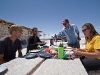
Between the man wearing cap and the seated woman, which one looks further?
the man wearing cap

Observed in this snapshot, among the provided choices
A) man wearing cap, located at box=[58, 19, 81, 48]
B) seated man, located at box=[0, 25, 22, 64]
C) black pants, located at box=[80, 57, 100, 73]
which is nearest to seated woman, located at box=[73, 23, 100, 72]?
black pants, located at box=[80, 57, 100, 73]

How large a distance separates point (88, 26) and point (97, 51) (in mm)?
623

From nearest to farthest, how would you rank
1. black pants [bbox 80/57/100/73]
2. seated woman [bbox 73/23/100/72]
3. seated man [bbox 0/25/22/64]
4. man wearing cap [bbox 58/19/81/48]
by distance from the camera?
seated woman [bbox 73/23/100/72], black pants [bbox 80/57/100/73], seated man [bbox 0/25/22/64], man wearing cap [bbox 58/19/81/48]

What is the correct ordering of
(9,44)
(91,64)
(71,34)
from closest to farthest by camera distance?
(91,64)
(9,44)
(71,34)

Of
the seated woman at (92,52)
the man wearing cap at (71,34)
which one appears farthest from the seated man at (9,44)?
the man wearing cap at (71,34)

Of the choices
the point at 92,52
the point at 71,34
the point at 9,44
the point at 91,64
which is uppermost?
the point at 71,34

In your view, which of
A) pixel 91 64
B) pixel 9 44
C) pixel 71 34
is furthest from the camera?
pixel 71 34

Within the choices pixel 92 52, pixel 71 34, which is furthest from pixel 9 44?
pixel 71 34

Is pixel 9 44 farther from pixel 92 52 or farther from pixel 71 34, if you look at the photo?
pixel 71 34

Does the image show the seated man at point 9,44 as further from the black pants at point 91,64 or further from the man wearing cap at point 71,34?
the man wearing cap at point 71,34

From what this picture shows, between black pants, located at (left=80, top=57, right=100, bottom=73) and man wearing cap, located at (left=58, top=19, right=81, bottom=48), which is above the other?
man wearing cap, located at (left=58, top=19, right=81, bottom=48)

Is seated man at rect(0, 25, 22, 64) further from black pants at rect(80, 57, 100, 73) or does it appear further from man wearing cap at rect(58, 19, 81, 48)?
man wearing cap at rect(58, 19, 81, 48)

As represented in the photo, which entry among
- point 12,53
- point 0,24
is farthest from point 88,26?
point 0,24

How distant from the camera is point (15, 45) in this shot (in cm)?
280
